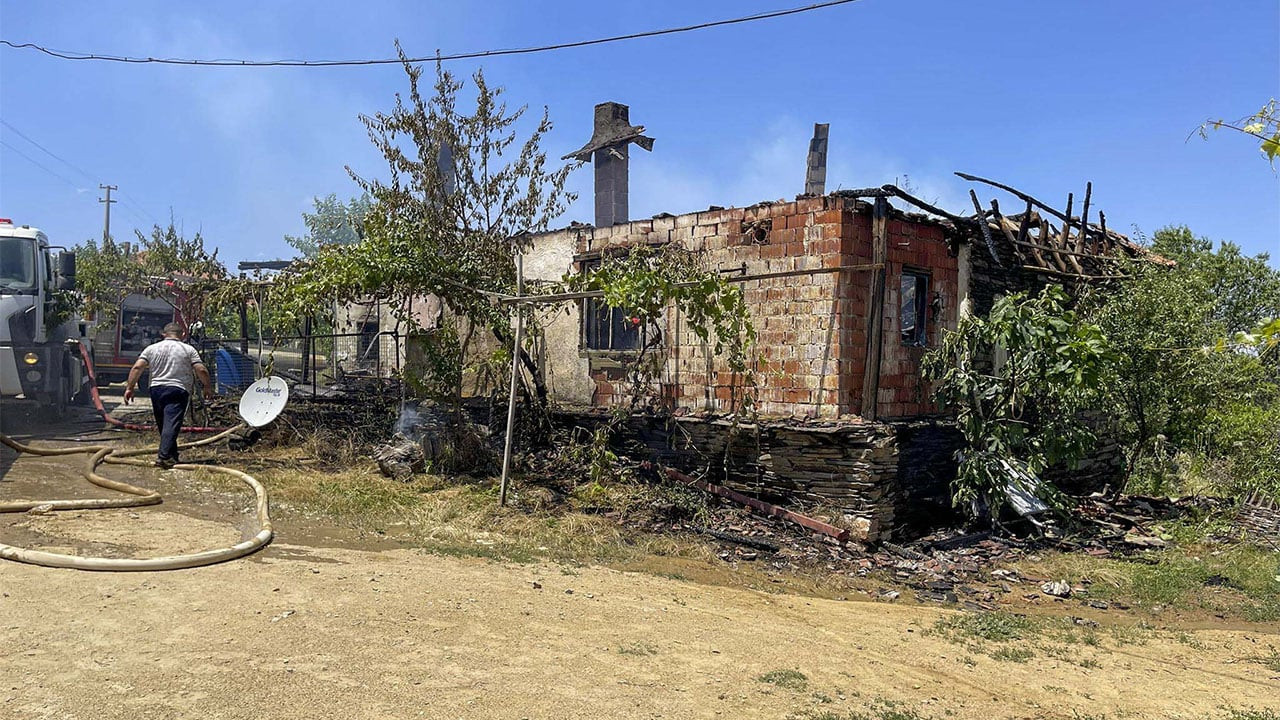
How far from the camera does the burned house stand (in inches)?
357

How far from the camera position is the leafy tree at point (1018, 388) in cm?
873

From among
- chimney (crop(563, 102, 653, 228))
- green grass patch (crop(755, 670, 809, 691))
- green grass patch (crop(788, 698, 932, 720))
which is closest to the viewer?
green grass patch (crop(788, 698, 932, 720))

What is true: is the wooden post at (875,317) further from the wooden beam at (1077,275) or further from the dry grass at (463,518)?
the wooden beam at (1077,275)

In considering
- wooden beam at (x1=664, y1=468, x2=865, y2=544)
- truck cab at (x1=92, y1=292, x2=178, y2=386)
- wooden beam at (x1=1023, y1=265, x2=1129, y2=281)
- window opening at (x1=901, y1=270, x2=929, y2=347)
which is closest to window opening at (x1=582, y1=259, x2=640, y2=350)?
wooden beam at (x1=664, y1=468, x2=865, y2=544)

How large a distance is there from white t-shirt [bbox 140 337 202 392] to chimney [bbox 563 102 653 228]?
7.85m

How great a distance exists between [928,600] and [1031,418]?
12.2 feet

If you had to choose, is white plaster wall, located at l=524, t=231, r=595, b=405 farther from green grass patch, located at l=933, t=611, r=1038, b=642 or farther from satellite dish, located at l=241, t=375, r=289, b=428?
green grass patch, located at l=933, t=611, r=1038, b=642

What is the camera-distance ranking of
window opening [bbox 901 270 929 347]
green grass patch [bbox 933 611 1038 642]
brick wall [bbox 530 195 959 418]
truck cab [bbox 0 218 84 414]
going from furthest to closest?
1. truck cab [bbox 0 218 84 414]
2. window opening [bbox 901 270 929 347]
3. brick wall [bbox 530 195 959 418]
4. green grass patch [bbox 933 611 1038 642]

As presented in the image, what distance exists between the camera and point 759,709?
4.01m

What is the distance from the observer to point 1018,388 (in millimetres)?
9312

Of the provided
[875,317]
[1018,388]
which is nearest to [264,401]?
[875,317]

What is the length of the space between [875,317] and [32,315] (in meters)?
11.5

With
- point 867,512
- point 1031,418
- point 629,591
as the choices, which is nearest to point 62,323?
point 629,591

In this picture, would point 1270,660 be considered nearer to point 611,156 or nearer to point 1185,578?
point 1185,578
